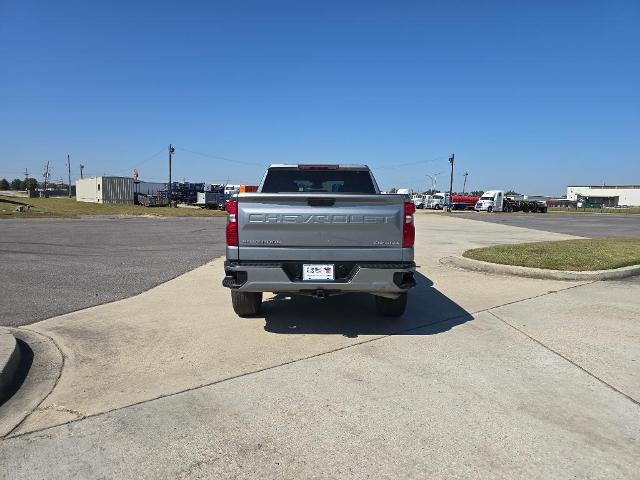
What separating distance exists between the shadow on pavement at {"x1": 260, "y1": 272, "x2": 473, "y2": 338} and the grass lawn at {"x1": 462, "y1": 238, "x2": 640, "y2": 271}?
3.17 meters

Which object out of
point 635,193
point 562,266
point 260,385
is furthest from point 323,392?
point 635,193

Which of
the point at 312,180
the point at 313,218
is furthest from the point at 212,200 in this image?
the point at 313,218

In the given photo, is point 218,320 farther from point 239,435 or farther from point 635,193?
point 635,193

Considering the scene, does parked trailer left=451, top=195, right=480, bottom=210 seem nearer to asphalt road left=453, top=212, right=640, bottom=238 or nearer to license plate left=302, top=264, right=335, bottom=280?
asphalt road left=453, top=212, right=640, bottom=238

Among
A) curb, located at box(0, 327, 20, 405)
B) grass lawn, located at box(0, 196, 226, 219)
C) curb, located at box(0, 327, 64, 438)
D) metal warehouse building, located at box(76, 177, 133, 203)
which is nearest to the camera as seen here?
curb, located at box(0, 327, 64, 438)

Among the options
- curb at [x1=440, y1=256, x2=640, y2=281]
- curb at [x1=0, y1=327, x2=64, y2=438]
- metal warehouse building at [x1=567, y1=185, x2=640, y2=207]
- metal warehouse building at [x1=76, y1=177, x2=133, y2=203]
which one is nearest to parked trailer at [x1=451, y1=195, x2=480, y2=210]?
metal warehouse building at [x1=76, y1=177, x2=133, y2=203]

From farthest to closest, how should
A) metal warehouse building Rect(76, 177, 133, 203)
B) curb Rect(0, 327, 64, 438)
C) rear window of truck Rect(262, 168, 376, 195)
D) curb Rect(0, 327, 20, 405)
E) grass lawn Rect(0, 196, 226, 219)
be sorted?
metal warehouse building Rect(76, 177, 133, 203) → grass lawn Rect(0, 196, 226, 219) → rear window of truck Rect(262, 168, 376, 195) → curb Rect(0, 327, 20, 405) → curb Rect(0, 327, 64, 438)

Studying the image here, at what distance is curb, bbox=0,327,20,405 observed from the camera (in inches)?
151

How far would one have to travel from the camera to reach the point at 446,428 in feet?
10.8

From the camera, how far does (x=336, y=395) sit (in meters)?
3.80

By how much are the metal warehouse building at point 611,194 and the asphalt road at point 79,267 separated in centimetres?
12948

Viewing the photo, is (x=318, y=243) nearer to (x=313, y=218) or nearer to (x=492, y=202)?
(x=313, y=218)

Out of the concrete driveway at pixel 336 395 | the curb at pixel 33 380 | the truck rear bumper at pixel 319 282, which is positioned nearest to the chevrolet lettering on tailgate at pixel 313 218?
the truck rear bumper at pixel 319 282

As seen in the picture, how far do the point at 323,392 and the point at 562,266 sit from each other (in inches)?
281
